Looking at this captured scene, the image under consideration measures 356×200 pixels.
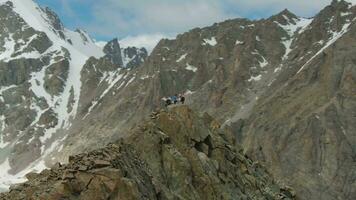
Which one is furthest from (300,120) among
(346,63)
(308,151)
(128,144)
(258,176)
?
(128,144)

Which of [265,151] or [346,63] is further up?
[346,63]

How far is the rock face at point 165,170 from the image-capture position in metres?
26.5

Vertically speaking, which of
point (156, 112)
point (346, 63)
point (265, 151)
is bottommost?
point (265, 151)

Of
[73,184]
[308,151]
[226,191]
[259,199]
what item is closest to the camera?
[73,184]

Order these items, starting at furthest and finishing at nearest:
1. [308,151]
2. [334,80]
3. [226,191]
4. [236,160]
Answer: [334,80]
[308,151]
[236,160]
[226,191]

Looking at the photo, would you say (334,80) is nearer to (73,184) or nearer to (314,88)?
(314,88)

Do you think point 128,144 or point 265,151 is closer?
point 128,144

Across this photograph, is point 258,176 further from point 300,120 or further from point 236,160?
point 300,120

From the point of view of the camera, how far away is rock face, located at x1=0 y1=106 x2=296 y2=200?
26.5 m

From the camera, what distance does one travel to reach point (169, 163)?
37062 mm

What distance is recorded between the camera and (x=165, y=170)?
3669 centimetres

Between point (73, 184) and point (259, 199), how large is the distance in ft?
58.8

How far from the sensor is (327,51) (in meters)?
198

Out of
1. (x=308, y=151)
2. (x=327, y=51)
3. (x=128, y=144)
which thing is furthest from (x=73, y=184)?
(x=327, y=51)
